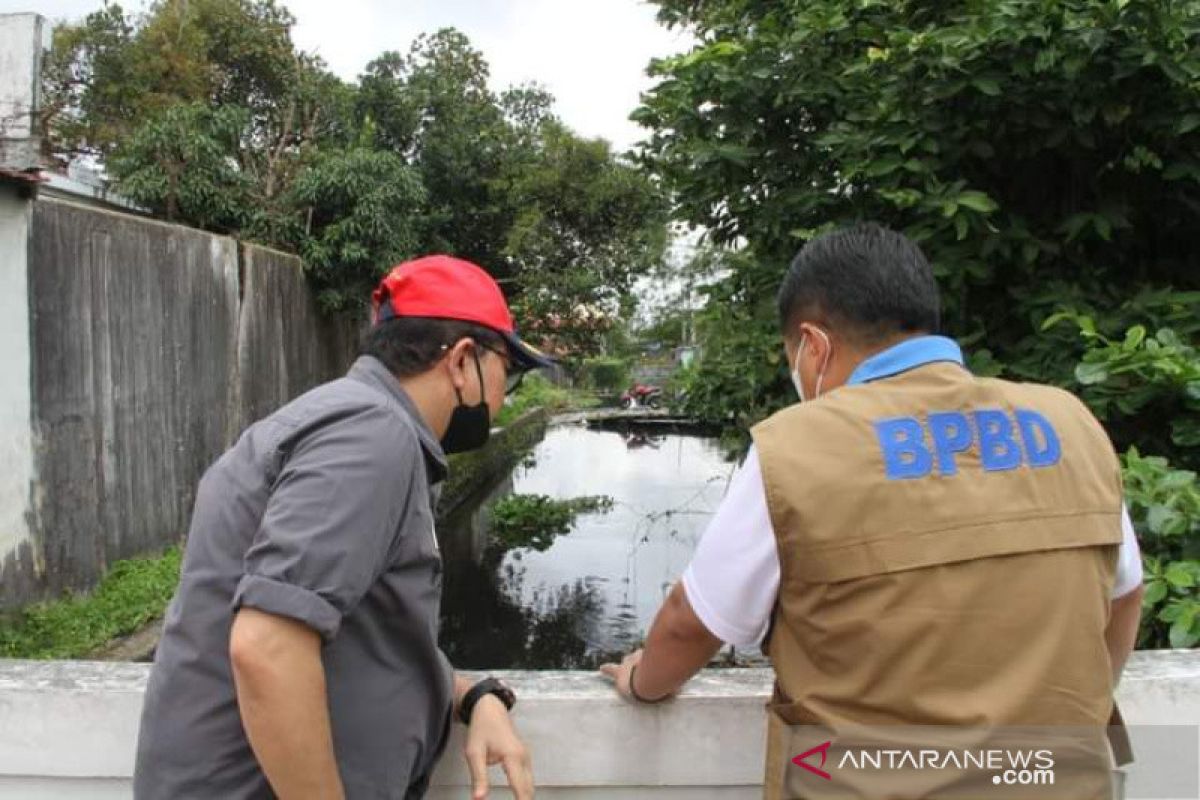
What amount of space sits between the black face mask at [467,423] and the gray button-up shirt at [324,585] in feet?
0.52

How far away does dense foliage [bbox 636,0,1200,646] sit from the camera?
2457 mm

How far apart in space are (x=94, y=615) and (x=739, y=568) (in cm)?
544

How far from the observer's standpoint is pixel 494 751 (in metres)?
1.34

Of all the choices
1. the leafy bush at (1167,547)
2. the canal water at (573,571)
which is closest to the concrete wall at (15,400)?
the canal water at (573,571)

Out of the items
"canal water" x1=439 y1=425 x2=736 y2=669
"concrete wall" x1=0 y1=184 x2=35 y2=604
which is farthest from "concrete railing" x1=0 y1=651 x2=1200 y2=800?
"concrete wall" x1=0 y1=184 x2=35 y2=604

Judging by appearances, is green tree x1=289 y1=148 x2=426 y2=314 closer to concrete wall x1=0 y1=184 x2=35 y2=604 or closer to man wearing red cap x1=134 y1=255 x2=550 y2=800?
concrete wall x1=0 y1=184 x2=35 y2=604

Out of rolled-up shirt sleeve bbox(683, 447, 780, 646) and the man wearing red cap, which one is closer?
the man wearing red cap

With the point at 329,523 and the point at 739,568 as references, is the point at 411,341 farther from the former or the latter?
the point at 739,568

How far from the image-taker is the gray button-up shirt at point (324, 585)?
0.98m

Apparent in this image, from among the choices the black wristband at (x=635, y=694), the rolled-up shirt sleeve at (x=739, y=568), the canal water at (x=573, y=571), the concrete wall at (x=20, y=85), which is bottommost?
the canal water at (x=573, y=571)

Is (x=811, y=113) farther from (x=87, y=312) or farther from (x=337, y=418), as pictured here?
(x=87, y=312)

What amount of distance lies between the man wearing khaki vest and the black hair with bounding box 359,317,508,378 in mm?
484

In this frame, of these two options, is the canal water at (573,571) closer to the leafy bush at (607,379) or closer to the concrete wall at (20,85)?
the concrete wall at (20,85)

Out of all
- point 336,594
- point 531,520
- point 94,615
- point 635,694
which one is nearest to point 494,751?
point 635,694
